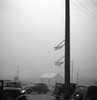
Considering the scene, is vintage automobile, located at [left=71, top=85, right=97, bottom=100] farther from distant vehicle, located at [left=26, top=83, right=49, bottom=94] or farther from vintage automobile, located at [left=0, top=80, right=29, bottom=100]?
distant vehicle, located at [left=26, top=83, right=49, bottom=94]

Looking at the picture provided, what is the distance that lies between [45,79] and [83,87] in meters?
41.2

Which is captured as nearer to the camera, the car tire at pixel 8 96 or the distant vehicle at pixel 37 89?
the car tire at pixel 8 96

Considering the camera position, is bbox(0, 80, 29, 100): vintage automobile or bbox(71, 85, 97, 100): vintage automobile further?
bbox(71, 85, 97, 100): vintage automobile

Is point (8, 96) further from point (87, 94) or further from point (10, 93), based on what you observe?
point (87, 94)

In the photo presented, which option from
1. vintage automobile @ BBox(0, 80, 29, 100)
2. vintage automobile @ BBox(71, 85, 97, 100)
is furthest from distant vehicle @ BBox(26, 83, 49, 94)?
vintage automobile @ BBox(0, 80, 29, 100)

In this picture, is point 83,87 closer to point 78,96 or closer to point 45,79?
point 78,96

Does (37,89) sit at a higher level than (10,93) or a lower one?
lower

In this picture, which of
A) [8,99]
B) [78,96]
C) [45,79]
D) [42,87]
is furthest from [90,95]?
[45,79]

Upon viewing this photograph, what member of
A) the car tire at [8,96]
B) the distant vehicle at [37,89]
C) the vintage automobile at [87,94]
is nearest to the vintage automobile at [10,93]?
the car tire at [8,96]

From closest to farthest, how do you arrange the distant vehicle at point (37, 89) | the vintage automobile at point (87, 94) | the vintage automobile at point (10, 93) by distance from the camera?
1. the vintage automobile at point (10, 93)
2. the vintage automobile at point (87, 94)
3. the distant vehicle at point (37, 89)

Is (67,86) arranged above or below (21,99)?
above

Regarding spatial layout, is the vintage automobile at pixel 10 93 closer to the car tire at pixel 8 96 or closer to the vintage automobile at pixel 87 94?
the car tire at pixel 8 96

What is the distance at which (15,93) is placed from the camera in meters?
15.0

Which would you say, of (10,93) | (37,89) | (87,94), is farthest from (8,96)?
(37,89)
